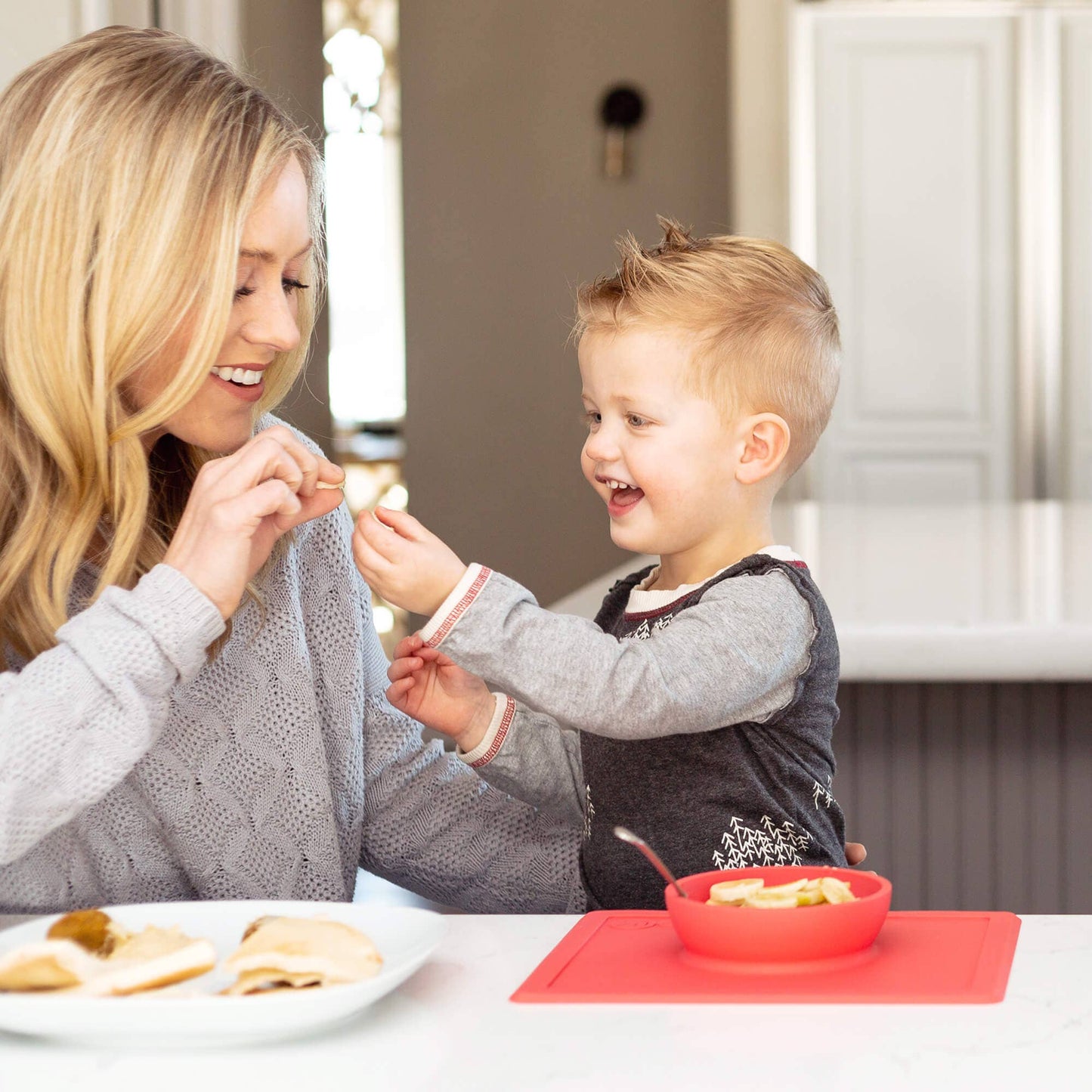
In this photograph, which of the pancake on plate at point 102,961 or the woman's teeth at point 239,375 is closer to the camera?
the pancake on plate at point 102,961

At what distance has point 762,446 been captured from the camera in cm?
122

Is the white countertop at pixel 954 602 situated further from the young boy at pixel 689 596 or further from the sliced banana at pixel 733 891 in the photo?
the sliced banana at pixel 733 891

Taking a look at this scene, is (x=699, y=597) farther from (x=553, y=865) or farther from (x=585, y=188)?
(x=585, y=188)

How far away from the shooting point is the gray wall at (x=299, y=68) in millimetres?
3211

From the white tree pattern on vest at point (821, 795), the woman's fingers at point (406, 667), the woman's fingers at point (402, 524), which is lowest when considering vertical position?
the white tree pattern on vest at point (821, 795)

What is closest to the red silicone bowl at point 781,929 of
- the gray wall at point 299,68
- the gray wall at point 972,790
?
the gray wall at point 972,790

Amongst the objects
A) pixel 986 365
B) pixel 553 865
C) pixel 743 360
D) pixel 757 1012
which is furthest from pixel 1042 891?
pixel 986 365

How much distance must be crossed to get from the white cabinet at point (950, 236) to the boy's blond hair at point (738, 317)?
3.79m

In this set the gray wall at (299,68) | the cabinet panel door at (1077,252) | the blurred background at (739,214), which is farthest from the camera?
the cabinet panel door at (1077,252)

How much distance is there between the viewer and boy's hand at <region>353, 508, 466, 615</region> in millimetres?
1030

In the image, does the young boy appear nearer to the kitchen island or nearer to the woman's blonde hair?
the woman's blonde hair

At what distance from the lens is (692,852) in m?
1.16

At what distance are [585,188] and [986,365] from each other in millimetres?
1782

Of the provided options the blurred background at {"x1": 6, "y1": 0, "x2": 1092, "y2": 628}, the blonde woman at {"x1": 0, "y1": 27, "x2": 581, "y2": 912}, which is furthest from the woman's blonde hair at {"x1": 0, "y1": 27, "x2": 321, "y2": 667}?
the blurred background at {"x1": 6, "y1": 0, "x2": 1092, "y2": 628}
